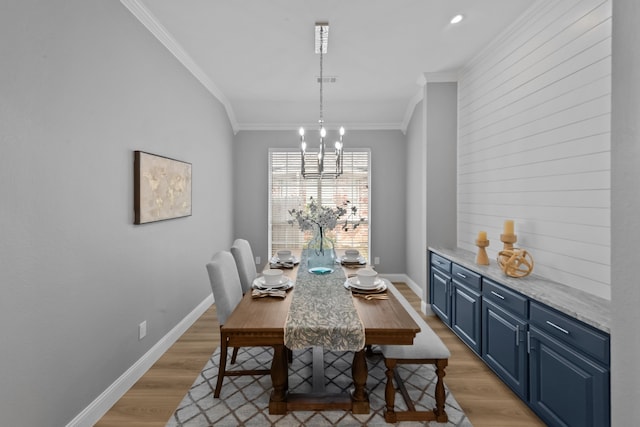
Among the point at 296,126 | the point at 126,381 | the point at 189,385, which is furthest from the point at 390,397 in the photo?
the point at 296,126

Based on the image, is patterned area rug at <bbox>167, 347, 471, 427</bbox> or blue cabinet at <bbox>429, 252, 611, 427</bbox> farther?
patterned area rug at <bbox>167, 347, 471, 427</bbox>

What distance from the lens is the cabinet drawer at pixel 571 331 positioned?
1.51m

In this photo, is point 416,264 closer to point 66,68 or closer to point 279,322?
point 279,322

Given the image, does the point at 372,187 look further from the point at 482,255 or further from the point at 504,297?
the point at 504,297

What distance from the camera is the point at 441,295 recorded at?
11.2 feet

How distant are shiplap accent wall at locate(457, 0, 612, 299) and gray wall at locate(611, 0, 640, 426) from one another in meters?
1.09

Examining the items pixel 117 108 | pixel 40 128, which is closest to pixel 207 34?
pixel 117 108

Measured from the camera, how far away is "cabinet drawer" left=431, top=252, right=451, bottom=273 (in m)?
3.24

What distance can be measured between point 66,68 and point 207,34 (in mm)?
1385

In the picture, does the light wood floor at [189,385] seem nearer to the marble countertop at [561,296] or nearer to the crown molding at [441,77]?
the marble countertop at [561,296]

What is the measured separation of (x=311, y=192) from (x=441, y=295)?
2620mm

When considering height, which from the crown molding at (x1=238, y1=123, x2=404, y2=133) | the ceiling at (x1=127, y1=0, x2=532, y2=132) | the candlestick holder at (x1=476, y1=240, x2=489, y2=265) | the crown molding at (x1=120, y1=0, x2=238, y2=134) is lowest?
the candlestick holder at (x1=476, y1=240, x2=489, y2=265)

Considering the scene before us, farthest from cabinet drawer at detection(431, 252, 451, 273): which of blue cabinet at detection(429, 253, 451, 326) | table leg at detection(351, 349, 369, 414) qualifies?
table leg at detection(351, 349, 369, 414)

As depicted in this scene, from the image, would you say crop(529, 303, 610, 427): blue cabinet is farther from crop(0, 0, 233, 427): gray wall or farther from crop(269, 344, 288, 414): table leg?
crop(0, 0, 233, 427): gray wall
